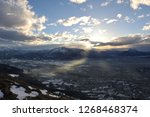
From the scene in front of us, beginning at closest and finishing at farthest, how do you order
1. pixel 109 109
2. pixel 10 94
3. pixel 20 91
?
1. pixel 109 109
2. pixel 10 94
3. pixel 20 91

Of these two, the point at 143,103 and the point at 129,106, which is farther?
the point at 143,103

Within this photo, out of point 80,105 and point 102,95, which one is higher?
point 80,105

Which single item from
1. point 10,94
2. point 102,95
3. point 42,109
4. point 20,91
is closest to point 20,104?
point 42,109

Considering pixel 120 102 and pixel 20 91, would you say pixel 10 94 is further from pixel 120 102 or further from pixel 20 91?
pixel 120 102

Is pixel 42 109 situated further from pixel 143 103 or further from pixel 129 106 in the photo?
pixel 143 103

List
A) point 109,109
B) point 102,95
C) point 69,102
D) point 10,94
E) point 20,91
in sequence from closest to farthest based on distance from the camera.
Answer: point 109,109
point 69,102
point 10,94
point 20,91
point 102,95

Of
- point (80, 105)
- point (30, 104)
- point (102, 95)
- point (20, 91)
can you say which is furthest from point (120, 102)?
point (102, 95)

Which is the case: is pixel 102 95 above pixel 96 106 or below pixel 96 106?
below

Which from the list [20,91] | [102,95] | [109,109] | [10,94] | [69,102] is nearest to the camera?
[109,109]

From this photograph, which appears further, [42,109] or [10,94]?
[10,94]
